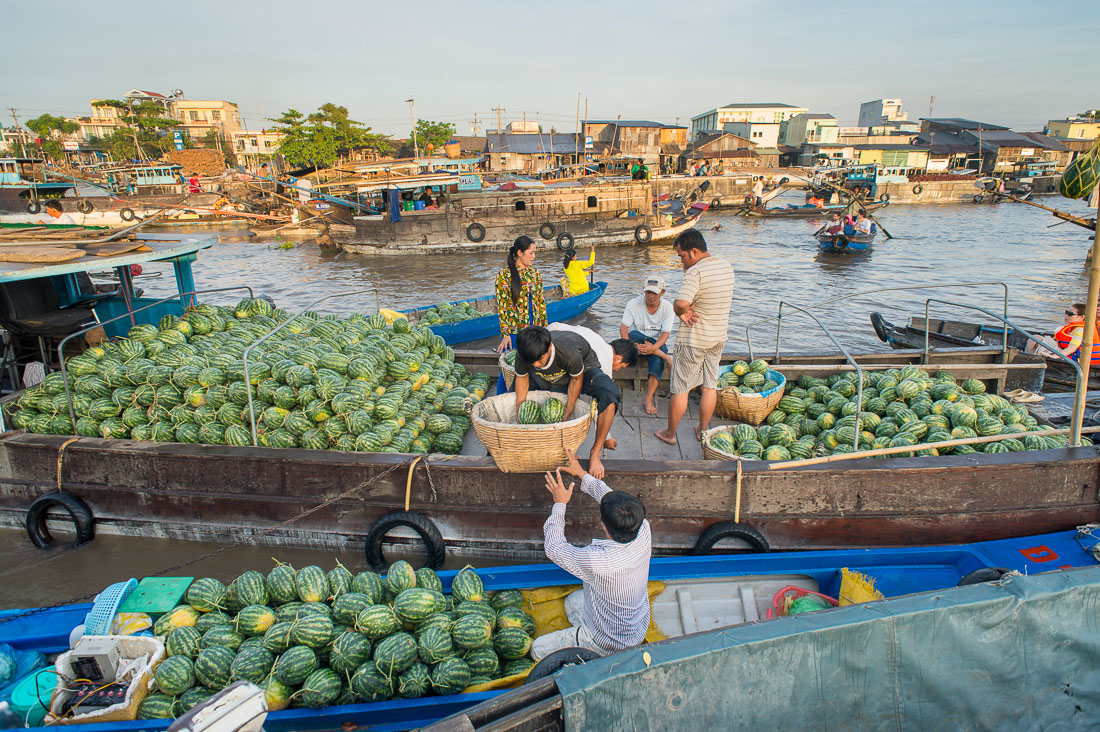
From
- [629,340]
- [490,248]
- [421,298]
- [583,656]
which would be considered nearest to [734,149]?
[490,248]

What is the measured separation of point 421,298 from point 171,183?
3678cm

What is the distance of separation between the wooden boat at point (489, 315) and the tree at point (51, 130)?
70.2m

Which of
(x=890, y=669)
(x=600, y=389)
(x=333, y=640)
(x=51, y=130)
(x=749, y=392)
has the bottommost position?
(x=333, y=640)

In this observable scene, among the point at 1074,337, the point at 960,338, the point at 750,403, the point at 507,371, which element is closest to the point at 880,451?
the point at 750,403

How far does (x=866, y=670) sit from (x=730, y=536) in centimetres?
213

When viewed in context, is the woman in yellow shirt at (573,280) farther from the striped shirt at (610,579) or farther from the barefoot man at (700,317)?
the striped shirt at (610,579)

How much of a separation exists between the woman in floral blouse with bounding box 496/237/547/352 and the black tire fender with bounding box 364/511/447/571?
2.16 metres

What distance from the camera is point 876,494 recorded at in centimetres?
451

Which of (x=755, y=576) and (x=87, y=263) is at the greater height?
(x=87, y=263)

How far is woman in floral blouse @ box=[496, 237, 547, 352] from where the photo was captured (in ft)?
19.4

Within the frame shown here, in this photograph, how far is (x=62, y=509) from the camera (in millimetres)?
5445

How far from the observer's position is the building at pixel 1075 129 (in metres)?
71.9

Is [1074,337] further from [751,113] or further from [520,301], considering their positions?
[751,113]

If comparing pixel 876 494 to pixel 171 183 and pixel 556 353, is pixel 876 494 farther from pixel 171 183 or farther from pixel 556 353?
pixel 171 183
